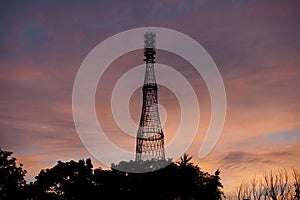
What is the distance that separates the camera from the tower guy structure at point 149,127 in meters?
60.5

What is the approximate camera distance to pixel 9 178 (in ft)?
183

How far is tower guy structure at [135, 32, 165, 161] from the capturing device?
60.5 m

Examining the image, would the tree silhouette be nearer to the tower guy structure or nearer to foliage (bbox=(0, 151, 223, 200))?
foliage (bbox=(0, 151, 223, 200))

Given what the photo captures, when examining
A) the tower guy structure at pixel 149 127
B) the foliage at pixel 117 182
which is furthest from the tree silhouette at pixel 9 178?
the tower guy structure at pixel 149 127

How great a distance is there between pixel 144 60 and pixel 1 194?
25.8 m

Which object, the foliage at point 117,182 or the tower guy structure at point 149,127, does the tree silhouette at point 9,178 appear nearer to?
the foliage at point 117,182

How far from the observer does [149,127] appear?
201 feet

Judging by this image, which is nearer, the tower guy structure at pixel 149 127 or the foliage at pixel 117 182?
the foliage at pixel 117 182

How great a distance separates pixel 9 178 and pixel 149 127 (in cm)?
1900

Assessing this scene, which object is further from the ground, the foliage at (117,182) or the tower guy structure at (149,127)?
the tower guy structure at (149,127)

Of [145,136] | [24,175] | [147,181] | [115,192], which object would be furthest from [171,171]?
[24,175]

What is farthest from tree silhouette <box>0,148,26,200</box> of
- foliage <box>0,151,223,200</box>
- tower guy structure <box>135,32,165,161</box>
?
tower guy structure <box>135,32,165,161</box>

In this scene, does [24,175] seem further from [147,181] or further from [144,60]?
[144,60]

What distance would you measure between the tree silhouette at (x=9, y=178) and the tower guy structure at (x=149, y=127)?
1501 centimetres
